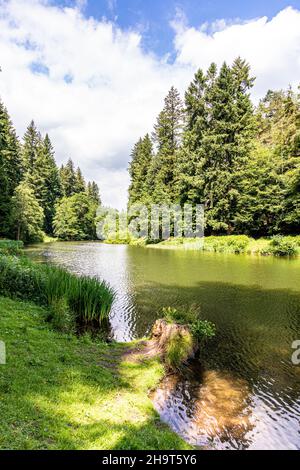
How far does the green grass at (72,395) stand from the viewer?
375cm

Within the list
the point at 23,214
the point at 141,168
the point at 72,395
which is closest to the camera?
the point at 72,395

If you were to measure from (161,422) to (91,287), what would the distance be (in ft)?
16.6

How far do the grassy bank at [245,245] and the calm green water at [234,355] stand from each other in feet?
41.3

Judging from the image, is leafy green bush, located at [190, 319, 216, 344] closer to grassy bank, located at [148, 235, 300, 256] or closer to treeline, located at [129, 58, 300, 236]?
grassy bank, located at [148, 235, 300, 256]

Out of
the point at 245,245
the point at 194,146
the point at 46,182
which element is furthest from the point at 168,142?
the point at 46,182

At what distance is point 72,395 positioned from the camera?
477cm

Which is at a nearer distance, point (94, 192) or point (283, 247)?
point (283, 247)

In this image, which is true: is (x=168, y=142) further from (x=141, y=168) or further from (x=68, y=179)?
(x=68, y=179)

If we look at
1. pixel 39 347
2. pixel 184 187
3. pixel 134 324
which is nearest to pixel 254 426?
pixel 39 347

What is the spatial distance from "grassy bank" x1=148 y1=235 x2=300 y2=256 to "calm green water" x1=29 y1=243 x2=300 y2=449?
1258 cm

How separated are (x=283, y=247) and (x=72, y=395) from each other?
96.1ft

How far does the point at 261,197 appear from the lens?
124 feet

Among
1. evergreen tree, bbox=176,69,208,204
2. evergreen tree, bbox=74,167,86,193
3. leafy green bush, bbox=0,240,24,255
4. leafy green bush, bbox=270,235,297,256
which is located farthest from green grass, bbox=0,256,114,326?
evergreen tree, bbox=74,167,86,193
